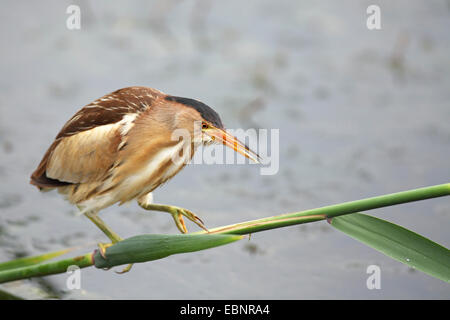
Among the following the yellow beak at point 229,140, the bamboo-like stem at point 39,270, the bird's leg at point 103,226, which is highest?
the yellow beak at point 229,140

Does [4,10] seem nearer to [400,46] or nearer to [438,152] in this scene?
[400,46]

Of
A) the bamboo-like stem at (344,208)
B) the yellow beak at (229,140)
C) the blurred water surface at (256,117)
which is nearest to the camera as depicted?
the bamboo-like stem at (344,208)

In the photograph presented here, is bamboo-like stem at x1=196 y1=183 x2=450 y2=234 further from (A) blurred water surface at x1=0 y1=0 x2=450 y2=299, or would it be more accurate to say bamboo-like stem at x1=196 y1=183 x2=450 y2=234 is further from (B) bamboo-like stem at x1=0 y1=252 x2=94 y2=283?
(A) blurred water surface at x1=0 y1=0 x2=450 y2=299

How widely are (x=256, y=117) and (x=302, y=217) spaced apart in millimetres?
1871

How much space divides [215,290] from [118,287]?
1.06 ft

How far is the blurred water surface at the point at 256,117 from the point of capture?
7.33 feet

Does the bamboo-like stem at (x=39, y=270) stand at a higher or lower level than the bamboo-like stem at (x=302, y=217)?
lower

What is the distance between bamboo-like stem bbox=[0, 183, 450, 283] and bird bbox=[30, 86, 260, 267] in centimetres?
26

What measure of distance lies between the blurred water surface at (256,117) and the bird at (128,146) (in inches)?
22.2

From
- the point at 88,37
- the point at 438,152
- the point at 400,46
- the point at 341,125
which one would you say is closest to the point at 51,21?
the point at 88,37

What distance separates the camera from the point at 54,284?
2033 mm

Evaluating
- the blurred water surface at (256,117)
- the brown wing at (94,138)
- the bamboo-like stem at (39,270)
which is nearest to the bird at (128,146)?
the brown wing at (94,138)

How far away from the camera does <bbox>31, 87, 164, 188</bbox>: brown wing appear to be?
1.51m

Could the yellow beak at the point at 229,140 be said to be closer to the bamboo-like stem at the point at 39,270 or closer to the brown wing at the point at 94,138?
the brown wing at the point at 94,138
